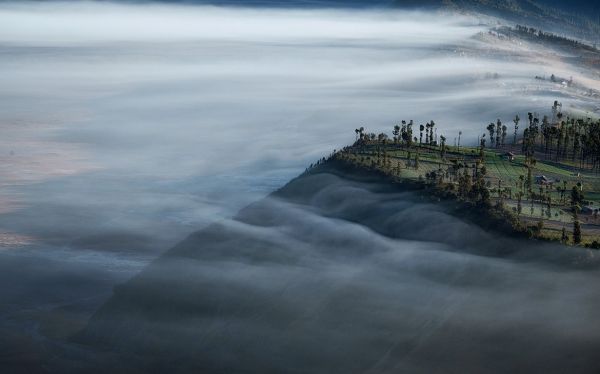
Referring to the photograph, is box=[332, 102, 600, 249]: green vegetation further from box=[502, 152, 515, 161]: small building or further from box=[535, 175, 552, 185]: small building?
box=[502, 152, 515, 161]: small building

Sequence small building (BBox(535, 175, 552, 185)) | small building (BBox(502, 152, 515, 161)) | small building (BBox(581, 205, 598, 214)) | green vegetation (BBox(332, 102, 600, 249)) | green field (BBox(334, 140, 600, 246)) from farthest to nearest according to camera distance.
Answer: small building (BBox(502, 152, 515, 161)) < small building (BBox(535, 175, 552, 185)) < small building (BBox(581, 205, 598, 214)) < green field (BBox(334, 140, 600, 246)) < green vegetation (BBox(332, 102, 600, 249))

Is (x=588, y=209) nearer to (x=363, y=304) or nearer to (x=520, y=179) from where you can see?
(x=520, y=179)

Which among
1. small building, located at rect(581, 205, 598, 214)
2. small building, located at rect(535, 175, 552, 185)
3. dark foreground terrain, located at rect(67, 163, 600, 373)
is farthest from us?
small building, located at rect(535, 175, 552, 185)

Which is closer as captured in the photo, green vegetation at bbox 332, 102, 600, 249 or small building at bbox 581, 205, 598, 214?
green vegetation at bbox 332, 102, 600, 249

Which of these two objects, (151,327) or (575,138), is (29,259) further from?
(575,138)

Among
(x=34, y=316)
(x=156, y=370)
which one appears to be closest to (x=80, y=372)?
(x=156, y=370)

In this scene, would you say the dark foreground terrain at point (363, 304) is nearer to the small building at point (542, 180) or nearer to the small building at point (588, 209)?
the small building at point (588, 209)

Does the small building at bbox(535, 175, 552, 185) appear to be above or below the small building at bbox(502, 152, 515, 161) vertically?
below

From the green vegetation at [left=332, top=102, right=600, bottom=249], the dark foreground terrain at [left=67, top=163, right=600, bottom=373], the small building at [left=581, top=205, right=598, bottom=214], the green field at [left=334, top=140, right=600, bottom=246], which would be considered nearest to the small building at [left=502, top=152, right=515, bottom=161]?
the green field at [left=334, top=140, right=600, bottom=246]
